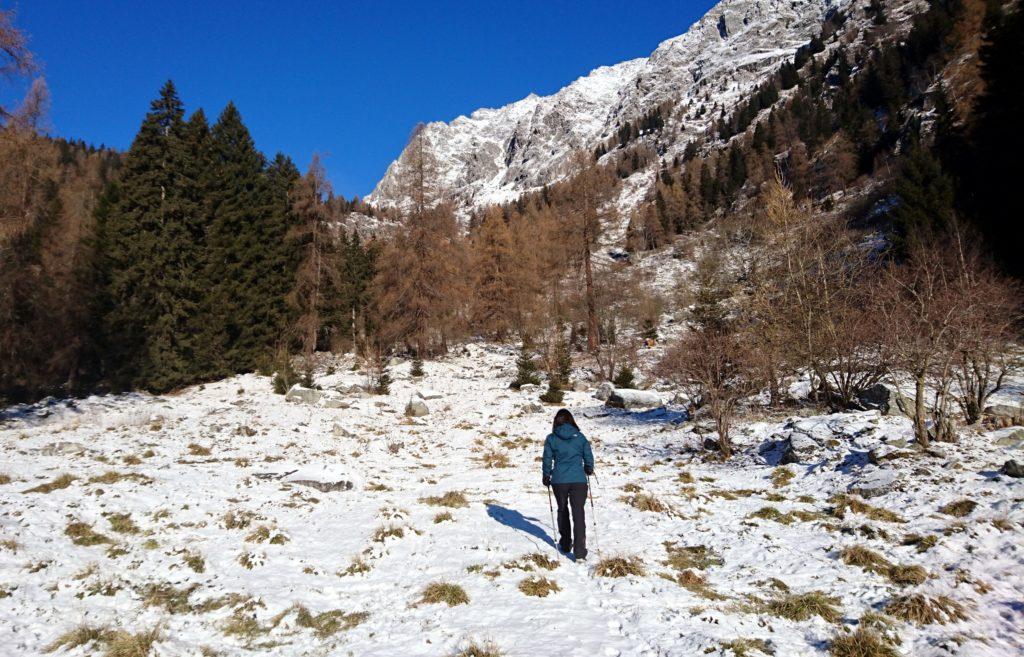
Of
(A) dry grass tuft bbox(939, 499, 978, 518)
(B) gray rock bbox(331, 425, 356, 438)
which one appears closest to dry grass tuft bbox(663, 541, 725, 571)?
(A) dry grass tuft bbox(939, 499, 978, 518)

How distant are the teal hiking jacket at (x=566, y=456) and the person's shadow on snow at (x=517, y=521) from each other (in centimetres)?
138

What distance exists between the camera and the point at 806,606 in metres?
5.38

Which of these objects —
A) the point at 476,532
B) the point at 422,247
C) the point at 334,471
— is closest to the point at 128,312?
the point at 422,247

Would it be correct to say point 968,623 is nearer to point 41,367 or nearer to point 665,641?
point 665,641

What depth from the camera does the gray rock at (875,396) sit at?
47.5ft

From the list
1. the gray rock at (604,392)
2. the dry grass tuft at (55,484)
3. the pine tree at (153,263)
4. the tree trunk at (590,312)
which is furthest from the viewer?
the tree trunk at (590,312)

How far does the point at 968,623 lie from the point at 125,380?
33239 millimetres

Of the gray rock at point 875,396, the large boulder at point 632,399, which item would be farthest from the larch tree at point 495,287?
the gray rock at point 875,396

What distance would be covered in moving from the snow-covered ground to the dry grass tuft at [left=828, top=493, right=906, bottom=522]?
73 millimetres

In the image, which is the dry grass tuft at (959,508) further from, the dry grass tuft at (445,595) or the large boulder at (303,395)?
the large boulder at (303,395)

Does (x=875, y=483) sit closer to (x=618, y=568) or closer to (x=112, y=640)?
(x=618, y=568)

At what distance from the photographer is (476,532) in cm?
857

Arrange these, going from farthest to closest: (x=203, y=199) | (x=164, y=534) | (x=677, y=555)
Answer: (x=203, y=199)
(x=164, y=534)
(x=677, y=555)

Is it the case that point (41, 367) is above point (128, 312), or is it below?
below
